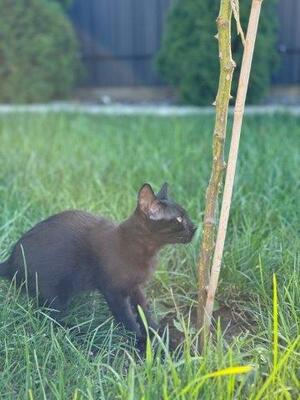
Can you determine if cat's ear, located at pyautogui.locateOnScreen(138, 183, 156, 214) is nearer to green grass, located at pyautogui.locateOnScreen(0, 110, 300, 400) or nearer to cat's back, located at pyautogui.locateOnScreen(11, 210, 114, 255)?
cat's back, located at pyautogui.locateOnScreen(11, 210, 114, 255)

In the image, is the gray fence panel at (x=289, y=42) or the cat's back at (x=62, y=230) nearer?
the cat's back at (x=62, y=230)

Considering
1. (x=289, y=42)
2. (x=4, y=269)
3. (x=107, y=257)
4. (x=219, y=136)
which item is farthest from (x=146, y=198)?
(x=289, y=42)

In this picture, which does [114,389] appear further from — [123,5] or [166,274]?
[123,5]

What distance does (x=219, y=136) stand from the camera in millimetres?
2074

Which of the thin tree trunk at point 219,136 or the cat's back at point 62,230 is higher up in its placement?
the thin tree trunk at point 219,136

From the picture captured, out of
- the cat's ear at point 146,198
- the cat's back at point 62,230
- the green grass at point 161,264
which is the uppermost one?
the cat's ear at point 146,198

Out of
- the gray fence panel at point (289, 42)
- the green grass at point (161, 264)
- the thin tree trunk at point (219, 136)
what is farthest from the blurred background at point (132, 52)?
the thin tree trunk at point (219, 136)

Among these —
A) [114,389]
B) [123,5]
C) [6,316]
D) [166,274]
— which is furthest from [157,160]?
[123,5]

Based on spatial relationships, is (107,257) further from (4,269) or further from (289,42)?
(289,42)

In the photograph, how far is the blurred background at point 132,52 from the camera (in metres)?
6.68

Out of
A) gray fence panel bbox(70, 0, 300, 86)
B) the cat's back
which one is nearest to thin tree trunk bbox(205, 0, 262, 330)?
the cat's back

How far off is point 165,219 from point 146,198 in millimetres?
117

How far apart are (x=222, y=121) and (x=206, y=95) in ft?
15.9

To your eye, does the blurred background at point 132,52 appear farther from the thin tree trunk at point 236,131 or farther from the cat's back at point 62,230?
the thin tree trunk at point 236,131
